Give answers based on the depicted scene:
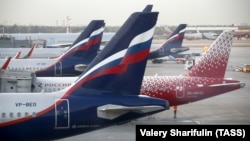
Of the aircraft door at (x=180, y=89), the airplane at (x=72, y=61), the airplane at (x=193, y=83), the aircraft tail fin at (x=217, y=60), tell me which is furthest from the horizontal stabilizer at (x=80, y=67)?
the aircraft door at (x=180, y=89)

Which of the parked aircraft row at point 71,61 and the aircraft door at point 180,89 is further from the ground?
the parked aircraft row at point 71,61

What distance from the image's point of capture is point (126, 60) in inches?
760

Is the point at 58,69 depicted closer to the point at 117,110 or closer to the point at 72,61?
the point at 72,61

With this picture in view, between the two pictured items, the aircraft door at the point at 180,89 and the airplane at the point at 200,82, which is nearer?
the airplane at the point at 200,82

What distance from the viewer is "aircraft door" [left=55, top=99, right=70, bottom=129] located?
18531 mm

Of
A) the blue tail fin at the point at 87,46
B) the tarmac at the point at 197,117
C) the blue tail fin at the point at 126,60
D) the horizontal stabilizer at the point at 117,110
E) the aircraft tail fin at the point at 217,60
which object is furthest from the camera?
the blue tail fin at the point at 87,46

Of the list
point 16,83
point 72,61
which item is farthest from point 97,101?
point 72,61

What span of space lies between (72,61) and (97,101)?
25.4 meters

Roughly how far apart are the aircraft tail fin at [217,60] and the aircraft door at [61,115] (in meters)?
16.3

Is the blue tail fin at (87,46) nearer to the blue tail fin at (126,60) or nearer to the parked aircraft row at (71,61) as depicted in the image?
the parked aircraft row at (71,61)

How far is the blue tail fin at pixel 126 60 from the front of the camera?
63.3 ft

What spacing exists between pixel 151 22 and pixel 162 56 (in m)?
60.2

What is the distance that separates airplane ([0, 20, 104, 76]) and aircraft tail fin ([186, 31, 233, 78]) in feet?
41.0

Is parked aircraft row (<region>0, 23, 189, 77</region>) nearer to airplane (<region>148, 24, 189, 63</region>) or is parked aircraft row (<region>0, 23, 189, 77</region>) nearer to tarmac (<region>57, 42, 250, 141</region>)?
tarmac (<region>57, 42, 250, 141</region>)
